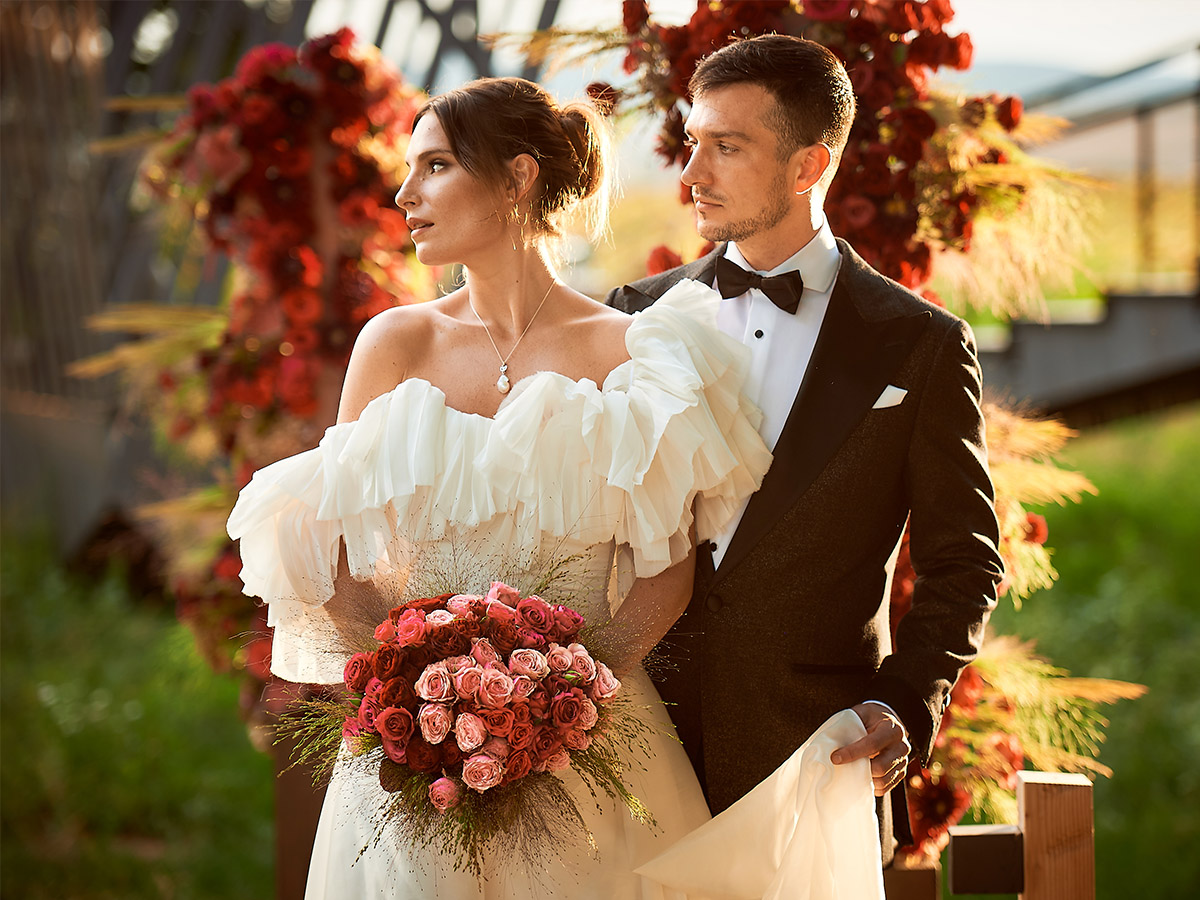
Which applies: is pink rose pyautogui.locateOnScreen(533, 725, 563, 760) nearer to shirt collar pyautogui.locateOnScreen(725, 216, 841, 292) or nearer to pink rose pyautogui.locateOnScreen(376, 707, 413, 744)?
pink rose pyautogui.locateOnScreen(376, 707, 413, 744)

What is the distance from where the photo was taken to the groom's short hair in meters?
1.93

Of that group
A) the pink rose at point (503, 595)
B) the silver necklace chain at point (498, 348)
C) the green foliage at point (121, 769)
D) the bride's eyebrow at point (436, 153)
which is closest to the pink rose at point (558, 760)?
the pink rose at point (503, 595)

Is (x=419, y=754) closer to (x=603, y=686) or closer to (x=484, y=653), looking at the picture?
(x=484, y=653)

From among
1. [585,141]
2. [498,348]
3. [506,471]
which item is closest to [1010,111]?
[585,141]

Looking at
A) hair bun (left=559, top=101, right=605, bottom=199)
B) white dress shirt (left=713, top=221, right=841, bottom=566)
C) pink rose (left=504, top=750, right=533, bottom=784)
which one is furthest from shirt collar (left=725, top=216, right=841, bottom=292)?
pink rose (left=504, top=750, right=533, bottom=784)

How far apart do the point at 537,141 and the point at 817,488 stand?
741mm

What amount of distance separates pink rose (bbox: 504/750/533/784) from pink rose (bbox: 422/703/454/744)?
0.09 meters

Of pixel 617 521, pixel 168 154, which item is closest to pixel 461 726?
pixel 617 521

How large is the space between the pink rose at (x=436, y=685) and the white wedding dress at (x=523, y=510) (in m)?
0.26

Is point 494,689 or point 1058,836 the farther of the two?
point 1058,836

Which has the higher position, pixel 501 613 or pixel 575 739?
pixel 501 613

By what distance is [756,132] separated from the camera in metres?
1.93

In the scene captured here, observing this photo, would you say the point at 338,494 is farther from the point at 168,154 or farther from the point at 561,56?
the point at 168,154

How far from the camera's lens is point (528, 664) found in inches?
62.4
